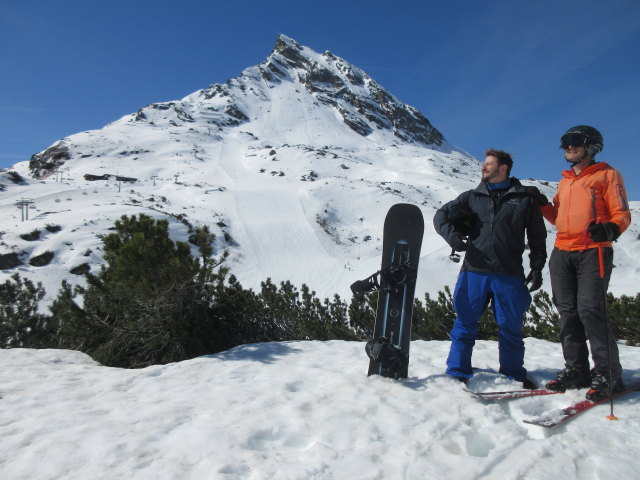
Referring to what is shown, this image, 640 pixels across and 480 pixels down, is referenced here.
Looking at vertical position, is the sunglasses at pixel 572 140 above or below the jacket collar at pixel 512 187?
above

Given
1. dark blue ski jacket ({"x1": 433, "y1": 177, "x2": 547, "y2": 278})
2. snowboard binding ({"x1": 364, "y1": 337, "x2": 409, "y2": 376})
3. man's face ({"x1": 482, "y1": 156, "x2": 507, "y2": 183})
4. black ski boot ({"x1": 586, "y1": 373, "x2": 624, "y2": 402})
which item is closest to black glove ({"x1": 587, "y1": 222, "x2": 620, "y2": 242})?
dark blue ski jacket ({"x1": 433, "y1": 177, "x2": 547, "y2": 278})

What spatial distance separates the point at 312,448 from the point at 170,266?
3.16 meters

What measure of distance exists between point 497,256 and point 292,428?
7.44ft

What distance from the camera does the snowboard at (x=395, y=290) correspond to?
3314 mm

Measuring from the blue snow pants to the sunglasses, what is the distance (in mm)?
1248

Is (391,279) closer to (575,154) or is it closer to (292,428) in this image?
(292,428)

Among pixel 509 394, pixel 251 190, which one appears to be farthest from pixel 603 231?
pixel 251 190

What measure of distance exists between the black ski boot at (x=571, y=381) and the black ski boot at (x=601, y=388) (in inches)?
5.1

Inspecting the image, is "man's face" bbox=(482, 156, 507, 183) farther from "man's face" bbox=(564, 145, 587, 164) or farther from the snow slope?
the snow slope

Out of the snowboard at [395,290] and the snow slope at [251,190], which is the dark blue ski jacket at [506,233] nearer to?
the snowboard at [395,290]

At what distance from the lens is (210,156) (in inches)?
2457

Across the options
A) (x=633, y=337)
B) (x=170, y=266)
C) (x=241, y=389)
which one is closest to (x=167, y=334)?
(x=170, y=266)

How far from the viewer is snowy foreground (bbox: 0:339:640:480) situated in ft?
6.45

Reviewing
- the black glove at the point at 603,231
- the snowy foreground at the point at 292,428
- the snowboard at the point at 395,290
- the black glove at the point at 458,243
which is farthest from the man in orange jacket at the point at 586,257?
the snowboard at the point at 395,290
